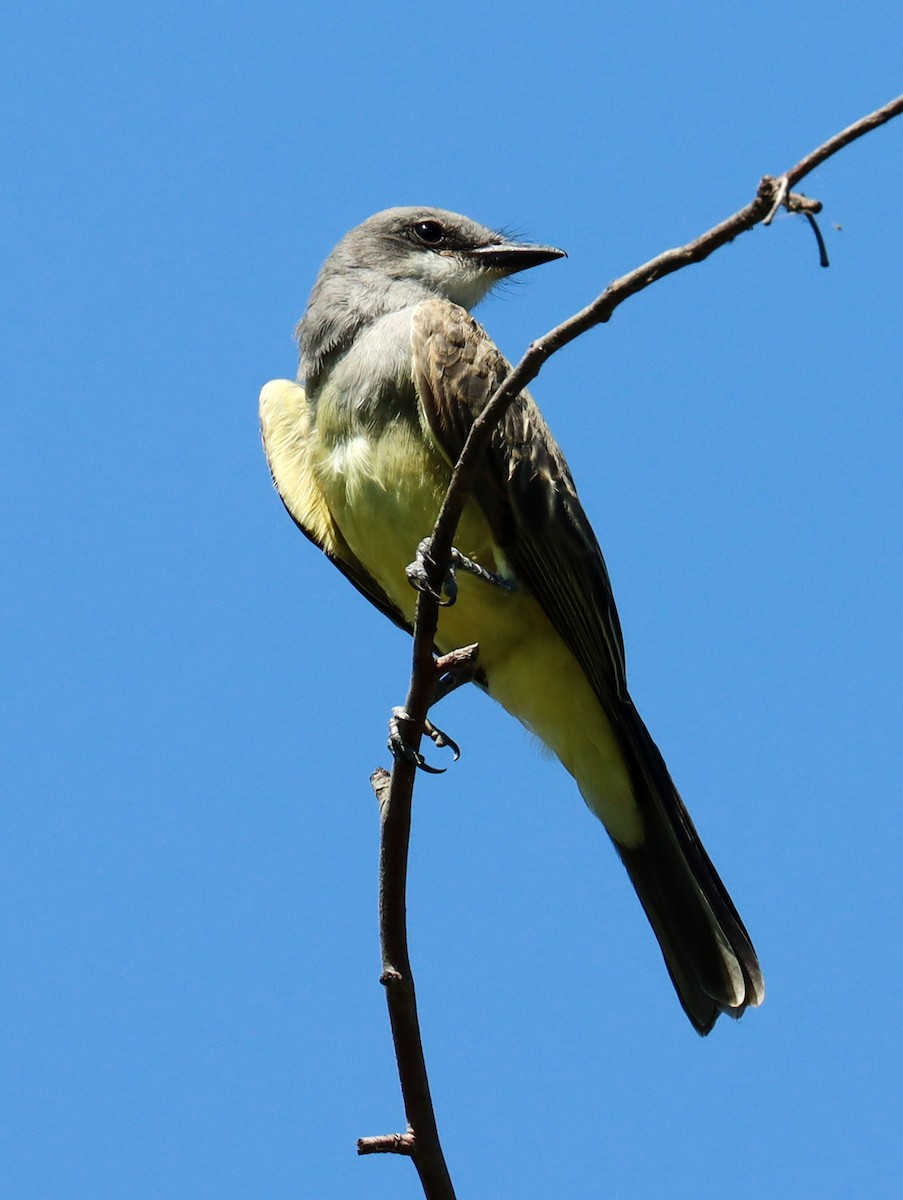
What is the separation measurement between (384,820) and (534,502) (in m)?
2.12

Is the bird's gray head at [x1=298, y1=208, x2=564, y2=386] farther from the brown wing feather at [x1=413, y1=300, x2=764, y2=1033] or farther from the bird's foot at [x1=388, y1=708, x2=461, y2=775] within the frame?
the bird's foot at [x1=388, y1=708, x2=461, y2=775]

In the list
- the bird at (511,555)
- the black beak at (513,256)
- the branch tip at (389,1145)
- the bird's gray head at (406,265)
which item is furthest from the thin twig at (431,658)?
the black beak at (513,256)

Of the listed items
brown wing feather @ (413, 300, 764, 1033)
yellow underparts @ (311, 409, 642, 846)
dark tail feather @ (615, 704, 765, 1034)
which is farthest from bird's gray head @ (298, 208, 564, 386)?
dark tail feather @ (615, 704, 765, 1034)

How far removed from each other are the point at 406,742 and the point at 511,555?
5.09 feet

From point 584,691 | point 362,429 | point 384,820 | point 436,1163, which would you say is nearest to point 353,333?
point 362,429

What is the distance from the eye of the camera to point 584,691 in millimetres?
6508

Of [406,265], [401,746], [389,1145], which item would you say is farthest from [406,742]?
[406,265]

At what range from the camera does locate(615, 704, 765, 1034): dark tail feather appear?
6.18 metres

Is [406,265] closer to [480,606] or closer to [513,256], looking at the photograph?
[513,256]

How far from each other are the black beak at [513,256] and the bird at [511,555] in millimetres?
756

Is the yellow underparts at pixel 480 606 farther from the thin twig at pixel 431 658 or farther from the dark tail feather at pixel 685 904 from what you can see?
the thin twig at pixel 431 658

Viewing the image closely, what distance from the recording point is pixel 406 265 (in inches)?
296

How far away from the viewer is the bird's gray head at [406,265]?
7.09 m

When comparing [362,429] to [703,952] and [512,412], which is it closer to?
[512,412]
